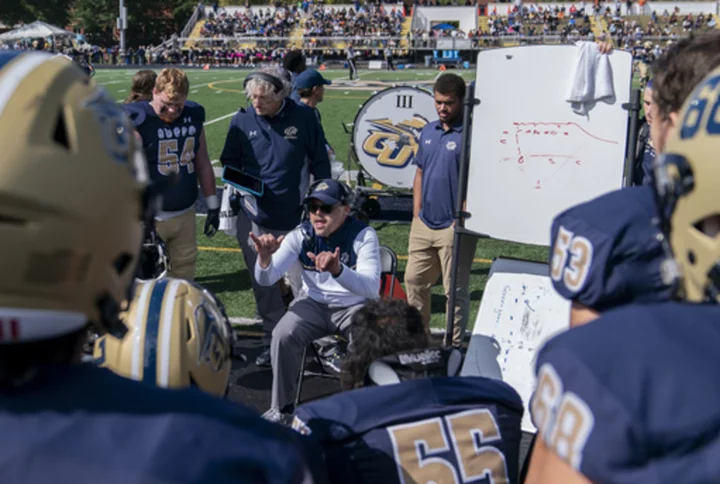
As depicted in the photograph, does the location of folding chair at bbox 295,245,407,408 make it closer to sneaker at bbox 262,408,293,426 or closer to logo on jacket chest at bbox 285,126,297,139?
Result: sneaker at bbox 262,408,293,426

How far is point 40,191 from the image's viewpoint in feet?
3.98

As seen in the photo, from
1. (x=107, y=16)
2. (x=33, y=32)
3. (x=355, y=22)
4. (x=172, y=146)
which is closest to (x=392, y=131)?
(x=172, y=146)

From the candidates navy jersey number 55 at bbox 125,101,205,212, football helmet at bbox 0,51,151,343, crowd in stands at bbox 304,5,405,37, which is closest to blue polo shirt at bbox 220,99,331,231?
navy jersey number 55 at bbox 125,101,205,212

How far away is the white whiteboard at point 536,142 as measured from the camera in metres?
3.84

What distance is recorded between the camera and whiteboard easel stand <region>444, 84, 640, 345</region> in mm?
3779

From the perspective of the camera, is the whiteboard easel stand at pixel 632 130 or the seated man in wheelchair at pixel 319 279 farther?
the seated man in wheelchair at pixel 319 279

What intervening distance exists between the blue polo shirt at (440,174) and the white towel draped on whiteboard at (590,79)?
1.04 m

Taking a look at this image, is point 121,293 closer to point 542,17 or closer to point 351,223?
point 351,223

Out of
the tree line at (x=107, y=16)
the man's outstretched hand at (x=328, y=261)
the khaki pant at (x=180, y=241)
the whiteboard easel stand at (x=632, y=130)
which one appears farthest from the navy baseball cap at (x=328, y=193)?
the tree line at (x=107, y=16)

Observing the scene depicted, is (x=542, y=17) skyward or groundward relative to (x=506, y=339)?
skyward

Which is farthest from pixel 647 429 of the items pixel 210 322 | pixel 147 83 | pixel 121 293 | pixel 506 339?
pixel 147 83

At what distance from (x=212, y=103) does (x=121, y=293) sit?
20202mm

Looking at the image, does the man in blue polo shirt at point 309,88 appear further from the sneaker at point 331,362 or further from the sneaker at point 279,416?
the sneaker at point 279,416

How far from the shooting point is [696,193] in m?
1.32
